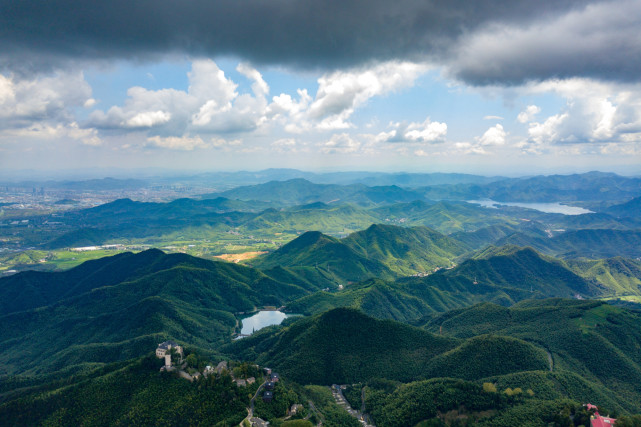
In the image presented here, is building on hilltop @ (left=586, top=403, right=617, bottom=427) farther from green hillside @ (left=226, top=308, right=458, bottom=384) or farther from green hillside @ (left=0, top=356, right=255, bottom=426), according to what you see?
green hillside @ (left=0, top=356, right=255, bottom=426)

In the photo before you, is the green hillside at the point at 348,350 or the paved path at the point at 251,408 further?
the green hillside at the point at 348,350

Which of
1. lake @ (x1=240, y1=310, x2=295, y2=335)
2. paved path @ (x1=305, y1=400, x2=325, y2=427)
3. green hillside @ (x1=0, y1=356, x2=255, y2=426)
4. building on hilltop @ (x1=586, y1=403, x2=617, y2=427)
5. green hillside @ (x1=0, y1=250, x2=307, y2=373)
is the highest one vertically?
building on hilltop @ (x1=586, y1=403, x2=617, y2=427)

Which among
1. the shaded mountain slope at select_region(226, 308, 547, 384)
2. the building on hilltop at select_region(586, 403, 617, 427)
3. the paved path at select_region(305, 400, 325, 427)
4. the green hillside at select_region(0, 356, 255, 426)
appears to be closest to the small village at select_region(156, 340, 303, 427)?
the green hillside at select_region(0, 356, 255, 426)

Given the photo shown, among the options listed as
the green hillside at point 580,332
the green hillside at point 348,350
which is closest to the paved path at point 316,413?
the green hillside at point 348,350

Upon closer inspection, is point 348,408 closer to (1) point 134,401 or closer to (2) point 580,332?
(1) point 134,401

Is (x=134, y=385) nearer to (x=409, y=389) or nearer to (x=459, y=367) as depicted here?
(x=409, y=389)

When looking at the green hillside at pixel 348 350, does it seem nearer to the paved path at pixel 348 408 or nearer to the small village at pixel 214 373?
the paved path at pixel 348 408

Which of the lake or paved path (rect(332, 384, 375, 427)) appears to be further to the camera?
the lake

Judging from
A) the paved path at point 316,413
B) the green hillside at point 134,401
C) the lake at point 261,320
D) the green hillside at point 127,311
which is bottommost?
the lake at point 261,320

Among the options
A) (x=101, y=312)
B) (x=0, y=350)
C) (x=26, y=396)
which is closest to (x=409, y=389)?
(x=26, y=396)
